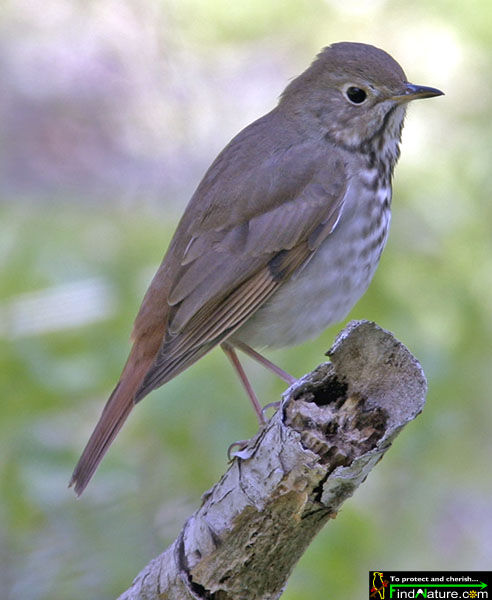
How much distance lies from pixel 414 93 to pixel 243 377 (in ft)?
4.47

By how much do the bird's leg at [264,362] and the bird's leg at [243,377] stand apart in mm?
42

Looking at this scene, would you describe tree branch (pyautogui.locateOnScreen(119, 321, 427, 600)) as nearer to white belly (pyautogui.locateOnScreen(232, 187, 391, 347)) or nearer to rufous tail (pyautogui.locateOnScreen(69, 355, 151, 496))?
rufous tail (pyautogui.locateOnScreen(69, 355, 151, 496))

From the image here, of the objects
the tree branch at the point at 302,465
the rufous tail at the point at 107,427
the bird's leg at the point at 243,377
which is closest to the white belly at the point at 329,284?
the bird's leg at the point at 243,377

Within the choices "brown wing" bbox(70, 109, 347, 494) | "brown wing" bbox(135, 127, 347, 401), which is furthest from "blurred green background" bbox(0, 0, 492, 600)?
"brown wing" bbox(135, 127, 347, 401)

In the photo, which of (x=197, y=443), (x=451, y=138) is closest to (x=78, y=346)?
(x=197, y=443)

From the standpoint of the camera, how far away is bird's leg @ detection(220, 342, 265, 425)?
13.3 ft

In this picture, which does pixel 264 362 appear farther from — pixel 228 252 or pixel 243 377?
pixel 228 252

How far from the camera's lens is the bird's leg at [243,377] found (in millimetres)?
4053

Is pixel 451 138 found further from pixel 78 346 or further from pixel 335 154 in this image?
pixel 78 346

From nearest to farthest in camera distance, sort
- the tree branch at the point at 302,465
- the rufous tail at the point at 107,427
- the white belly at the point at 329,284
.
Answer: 1. the tree branch at the point at 302,465
2. the rufous tail at the point at 107,427
3. the white belly at the point at 329,284

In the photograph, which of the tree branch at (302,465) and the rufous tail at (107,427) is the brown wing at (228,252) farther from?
the tree branch at (302,465)

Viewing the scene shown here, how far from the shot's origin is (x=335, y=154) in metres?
4.27

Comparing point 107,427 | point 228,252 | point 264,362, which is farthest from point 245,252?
point 107,427

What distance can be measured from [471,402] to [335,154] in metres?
1.27
